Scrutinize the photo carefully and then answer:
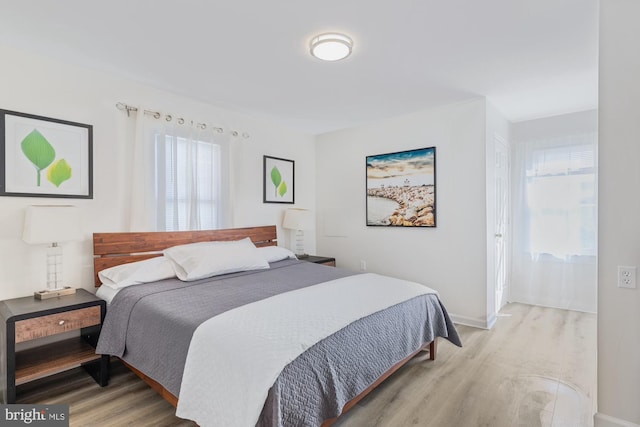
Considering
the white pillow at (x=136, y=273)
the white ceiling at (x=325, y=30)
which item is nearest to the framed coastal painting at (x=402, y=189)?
the white ceiling at (x=325, y=30)

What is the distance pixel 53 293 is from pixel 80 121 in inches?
55.3

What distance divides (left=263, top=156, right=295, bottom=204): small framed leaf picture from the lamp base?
228 centimetres

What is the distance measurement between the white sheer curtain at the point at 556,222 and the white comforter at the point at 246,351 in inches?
131

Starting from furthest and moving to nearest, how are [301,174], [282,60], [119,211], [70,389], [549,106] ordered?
[301,174] → [549,106] → [119,211] → [282,60] → [70,389]

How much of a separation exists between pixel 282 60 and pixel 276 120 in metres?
1.73

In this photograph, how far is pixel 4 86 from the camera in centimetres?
237

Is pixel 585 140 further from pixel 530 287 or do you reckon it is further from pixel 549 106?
pixel 530 287

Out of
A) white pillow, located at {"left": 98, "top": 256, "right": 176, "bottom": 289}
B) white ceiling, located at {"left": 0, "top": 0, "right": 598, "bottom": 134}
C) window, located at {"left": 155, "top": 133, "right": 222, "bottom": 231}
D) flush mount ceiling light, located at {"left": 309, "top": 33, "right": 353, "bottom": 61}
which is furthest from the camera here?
window, located at {"left": 155, "top": 133, "right": 222, "bottom": 231}

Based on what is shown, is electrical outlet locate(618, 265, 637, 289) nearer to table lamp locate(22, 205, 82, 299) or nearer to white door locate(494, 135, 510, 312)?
white door locate(494, 135, 510, 312)

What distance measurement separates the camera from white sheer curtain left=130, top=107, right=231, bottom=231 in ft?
9.96

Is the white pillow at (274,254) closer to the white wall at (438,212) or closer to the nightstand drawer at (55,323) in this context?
the white wall at (438,212)

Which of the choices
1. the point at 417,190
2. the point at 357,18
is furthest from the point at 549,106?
the point at 357,18

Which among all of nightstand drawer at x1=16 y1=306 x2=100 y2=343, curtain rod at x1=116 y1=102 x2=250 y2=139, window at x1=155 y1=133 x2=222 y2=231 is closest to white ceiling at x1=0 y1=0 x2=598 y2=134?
curtain rod at x1=116 y1=102 x2=250 y2=139

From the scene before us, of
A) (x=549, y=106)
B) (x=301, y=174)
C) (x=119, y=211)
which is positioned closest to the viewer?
(x=119, y=211)
